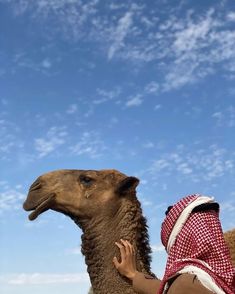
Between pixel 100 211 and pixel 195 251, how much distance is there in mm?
2156

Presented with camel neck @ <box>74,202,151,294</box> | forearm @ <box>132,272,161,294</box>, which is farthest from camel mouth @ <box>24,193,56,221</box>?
forearm @ <box>132,272,161,294</box>

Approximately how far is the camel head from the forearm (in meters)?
1.31

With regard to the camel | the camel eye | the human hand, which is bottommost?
the human hand

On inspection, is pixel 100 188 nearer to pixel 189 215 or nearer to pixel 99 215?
pixel 99 215

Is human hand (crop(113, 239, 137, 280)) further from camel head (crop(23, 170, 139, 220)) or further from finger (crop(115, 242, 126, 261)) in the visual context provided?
camel head (crop(23, 170, 139, 220))

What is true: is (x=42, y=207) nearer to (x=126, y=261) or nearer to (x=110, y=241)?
(x=110, y=241)

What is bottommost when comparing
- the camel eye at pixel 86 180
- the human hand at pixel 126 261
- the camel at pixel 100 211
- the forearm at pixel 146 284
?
the forearm at pixel 146 284

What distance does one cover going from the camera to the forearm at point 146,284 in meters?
4.05

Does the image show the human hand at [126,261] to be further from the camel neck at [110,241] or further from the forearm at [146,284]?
the forearm at [146,284]

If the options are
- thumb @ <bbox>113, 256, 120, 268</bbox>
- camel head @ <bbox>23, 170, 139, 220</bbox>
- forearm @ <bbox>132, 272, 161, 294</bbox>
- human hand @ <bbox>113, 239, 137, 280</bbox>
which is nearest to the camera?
forearm @ <bbox>132, 272, 161, 294</bbox>

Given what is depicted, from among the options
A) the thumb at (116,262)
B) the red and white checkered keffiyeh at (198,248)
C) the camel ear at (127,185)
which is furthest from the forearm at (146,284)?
the camel ear at (127,185)

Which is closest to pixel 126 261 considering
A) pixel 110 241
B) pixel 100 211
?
pixel 110 241

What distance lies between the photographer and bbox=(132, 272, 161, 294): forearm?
13.3ft

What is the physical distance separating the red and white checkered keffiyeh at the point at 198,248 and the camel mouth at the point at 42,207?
2.10m
